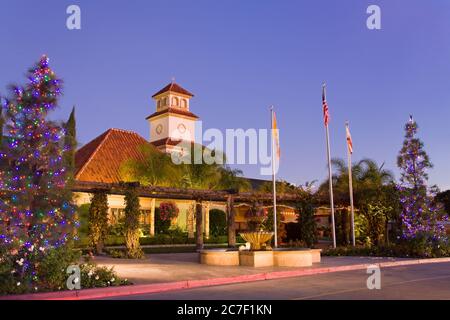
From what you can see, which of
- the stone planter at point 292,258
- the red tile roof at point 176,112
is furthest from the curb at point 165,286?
the red tile roof at point 176,112

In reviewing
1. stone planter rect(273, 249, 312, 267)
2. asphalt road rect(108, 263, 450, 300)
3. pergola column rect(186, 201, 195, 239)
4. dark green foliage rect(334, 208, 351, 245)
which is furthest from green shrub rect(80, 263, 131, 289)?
pergola column rect(186, 201, 195, 239)

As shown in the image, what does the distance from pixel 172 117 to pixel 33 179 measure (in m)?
46.2

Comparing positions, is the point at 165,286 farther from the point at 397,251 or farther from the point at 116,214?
the point at 116,214

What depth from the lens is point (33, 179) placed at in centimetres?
1193

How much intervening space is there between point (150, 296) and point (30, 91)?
20.0 ft

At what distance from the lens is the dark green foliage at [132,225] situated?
70.5 ft

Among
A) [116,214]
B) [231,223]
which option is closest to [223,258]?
[231,223]

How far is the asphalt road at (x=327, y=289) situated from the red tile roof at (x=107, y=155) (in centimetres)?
2470

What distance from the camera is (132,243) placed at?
21734mm

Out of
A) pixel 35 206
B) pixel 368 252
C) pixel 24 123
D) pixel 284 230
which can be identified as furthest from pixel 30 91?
pixel 284 230

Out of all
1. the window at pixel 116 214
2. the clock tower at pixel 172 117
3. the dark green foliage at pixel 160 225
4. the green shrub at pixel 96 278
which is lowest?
the green shrub at pixel 96 278

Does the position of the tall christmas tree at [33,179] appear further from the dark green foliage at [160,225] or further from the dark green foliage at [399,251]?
the dark green foliage at [160,225]

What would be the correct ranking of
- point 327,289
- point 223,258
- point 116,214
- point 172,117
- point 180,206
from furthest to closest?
point 172,117, point 180,206, point 116,214, point 223,258, point 327,289

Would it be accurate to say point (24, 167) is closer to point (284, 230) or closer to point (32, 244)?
→ point (32, 244)
